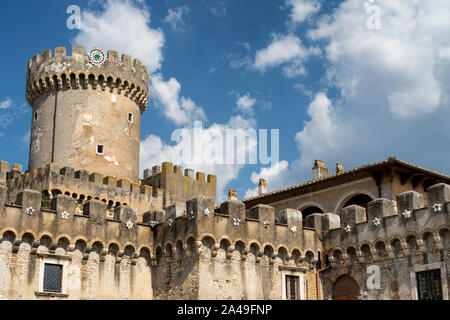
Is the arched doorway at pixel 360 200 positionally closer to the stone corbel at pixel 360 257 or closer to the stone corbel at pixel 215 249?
the stone corbel at pixel 360 257

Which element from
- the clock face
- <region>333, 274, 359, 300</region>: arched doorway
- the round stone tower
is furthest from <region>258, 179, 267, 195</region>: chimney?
<region>333, 274, 359, 300</region>: arched doorway

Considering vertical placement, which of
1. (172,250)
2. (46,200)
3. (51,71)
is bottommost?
(172,250)

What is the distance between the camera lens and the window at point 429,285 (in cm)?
2253

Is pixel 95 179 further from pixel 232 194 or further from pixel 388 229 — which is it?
pixel 388 229

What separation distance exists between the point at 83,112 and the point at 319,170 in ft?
49.1

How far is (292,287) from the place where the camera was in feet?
84.4

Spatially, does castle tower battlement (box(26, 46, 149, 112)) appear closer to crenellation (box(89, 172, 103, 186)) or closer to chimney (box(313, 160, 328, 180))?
crenellation (box(89, 172, 103, 186))

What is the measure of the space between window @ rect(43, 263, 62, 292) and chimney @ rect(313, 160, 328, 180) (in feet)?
57.8

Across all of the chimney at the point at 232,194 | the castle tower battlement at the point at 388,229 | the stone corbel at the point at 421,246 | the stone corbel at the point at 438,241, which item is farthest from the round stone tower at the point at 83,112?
the stone corbel at the point at 438,241

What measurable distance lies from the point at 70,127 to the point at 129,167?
4.51 m

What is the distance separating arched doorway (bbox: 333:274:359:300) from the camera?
25125mm
